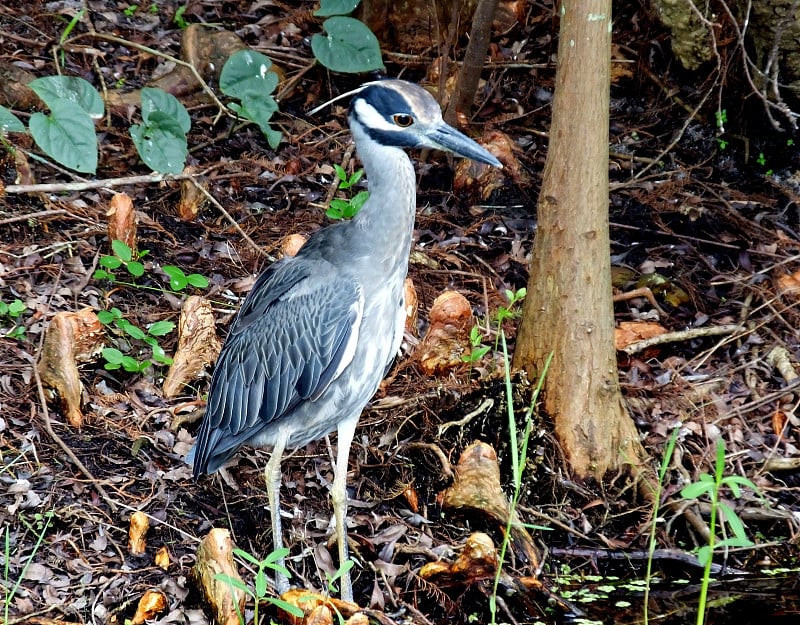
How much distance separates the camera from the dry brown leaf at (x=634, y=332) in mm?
5598

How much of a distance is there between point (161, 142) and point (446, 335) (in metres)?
2.10

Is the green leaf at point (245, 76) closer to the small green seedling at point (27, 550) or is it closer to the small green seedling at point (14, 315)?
the small green seedling at point (14, 315)

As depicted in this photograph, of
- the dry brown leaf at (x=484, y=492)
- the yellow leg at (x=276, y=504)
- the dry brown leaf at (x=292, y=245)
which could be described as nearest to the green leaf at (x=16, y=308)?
the dry brown leaf at (x=292, y=245)

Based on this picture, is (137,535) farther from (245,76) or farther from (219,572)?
(245,76)

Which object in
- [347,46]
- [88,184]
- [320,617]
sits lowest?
[320,617]

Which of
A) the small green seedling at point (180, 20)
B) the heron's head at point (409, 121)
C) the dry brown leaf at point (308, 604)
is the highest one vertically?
the heron's head at point (409, 121)

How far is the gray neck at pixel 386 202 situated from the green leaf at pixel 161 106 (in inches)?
74.5

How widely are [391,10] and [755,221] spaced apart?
309 cm

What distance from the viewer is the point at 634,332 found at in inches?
222

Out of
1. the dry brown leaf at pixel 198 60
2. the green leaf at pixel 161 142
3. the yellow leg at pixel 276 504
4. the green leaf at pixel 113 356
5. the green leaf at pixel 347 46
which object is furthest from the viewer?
the dry brown leaf at pixel 198 60

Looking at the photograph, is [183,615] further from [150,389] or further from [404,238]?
[404,238]

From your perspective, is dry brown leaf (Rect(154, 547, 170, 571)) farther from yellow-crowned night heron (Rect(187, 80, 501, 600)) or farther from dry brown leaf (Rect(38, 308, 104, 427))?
dry brown leaf (Rect(38, 308, 104, 427))

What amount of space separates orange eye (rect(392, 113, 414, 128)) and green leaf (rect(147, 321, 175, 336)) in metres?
1.75

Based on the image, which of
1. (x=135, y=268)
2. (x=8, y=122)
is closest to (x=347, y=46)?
(x=135, y=268)
